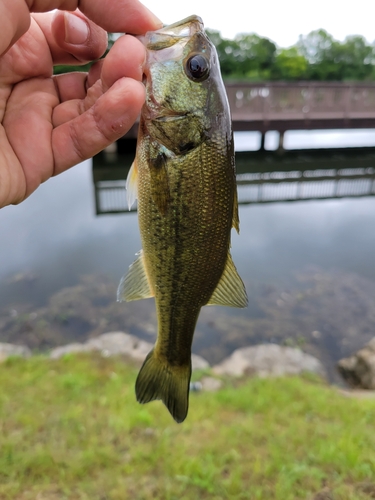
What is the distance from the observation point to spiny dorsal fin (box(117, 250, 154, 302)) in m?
1.94

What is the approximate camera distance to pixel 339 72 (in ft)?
136

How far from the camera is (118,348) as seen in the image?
5938mm

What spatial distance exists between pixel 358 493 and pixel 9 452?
288cm

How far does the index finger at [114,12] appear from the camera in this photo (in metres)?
1.66

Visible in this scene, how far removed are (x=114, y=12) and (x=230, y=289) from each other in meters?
1.36

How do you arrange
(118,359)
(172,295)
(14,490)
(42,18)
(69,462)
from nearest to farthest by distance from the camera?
1. (172,295)
2. (42,18)
3. (14,490)
4. (69,462)
5. (118,359)

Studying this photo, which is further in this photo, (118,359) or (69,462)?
(118,359)

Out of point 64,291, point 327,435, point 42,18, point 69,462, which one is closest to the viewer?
point 42,18

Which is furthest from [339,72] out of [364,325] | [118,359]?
[118,359]

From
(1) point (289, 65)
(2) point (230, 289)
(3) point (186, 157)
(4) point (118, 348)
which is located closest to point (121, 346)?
(4) point (118, 348)

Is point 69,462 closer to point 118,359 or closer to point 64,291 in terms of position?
point 118,359

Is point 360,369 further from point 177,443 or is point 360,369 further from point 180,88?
point 180,88

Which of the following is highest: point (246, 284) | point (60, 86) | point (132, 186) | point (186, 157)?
point (60, 86)

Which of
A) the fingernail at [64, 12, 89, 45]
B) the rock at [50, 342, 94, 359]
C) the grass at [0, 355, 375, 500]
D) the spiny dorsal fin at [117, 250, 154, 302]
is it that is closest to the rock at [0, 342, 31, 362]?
the rock at [50, 342, 94, 359]
